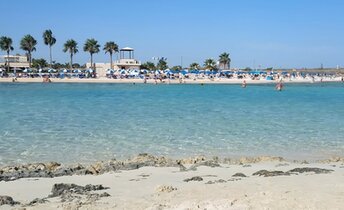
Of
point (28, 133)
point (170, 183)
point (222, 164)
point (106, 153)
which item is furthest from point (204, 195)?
point (28, 133)

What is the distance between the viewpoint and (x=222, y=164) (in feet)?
32.3

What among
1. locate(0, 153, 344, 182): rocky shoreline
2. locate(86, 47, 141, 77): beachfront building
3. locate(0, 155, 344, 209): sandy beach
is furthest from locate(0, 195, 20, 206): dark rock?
locate(86, 47, 141, 77): beachfront building

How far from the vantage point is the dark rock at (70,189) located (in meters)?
6.81

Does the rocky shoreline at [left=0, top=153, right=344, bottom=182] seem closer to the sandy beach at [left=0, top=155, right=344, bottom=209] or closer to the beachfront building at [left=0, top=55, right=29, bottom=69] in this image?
the sandy beach at [left=0, top=155, right=344, bottom=209]

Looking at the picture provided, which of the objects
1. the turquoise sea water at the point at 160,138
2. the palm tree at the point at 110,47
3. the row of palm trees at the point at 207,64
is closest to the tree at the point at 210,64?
the row of palm trees at the point at 207,64

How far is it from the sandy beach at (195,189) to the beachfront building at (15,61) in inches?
3826

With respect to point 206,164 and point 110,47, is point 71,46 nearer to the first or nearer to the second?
point 110,47

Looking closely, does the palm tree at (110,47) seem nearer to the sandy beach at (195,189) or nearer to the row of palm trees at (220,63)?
the row of palm trees at (220,63)

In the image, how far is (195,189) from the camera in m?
6.71

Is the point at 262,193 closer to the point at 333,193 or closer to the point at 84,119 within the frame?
the point at 333,193

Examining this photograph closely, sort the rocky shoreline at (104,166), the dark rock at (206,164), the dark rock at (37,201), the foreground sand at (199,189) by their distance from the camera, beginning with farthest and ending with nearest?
the dark rock at (206,164) < the rocky shoreline at (104,166) < the dark rock at (37,201) < the foreground sand at (199,189)

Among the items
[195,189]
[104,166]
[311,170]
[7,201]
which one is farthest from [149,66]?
[7,201]

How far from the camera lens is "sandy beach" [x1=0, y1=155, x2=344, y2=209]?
18.6ft

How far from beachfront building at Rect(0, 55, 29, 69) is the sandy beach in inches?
3826
